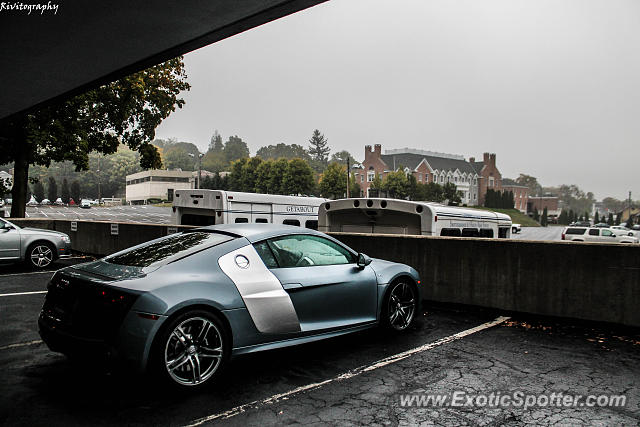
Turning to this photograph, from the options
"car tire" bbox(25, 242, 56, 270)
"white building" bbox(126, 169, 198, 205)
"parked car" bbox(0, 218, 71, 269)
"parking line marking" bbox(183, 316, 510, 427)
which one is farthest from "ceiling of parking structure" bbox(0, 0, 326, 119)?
"white building" bbox(126, 169, 198, 205)

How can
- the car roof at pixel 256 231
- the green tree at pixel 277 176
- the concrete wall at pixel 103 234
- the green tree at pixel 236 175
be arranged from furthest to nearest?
1. the green tree at pixel 236 175
2. the green tree at pixel 277 176
3. the concrete wall at pixel 103 234
4. the car roof at pixel 256 231

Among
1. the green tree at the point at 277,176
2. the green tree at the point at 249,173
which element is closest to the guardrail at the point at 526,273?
the green tree at the point at 277,176

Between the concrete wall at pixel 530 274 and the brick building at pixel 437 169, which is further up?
the brick building at pixel 437 169

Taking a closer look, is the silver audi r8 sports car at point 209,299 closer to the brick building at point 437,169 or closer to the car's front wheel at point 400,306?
the car's front wheel at point 400,306

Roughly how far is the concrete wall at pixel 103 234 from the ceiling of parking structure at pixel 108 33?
5.71 metres

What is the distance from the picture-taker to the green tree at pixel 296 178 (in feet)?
333

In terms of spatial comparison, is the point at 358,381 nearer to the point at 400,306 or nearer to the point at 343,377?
the point at 343,377

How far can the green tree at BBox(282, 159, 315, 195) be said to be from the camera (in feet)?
333

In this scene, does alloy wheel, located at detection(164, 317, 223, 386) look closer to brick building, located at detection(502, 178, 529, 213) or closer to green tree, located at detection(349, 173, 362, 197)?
green tree, located at detection(349, 173, 362, 197)

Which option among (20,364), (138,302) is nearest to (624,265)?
(138,302)

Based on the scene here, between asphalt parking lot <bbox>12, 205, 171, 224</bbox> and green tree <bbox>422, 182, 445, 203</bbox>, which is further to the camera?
green tree <bbox>422, 182, 445, 203</bbox>

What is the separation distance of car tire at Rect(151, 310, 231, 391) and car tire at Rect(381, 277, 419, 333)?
2365 mm

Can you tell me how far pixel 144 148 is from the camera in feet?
83.7

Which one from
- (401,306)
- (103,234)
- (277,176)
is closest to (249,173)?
(277,176)
